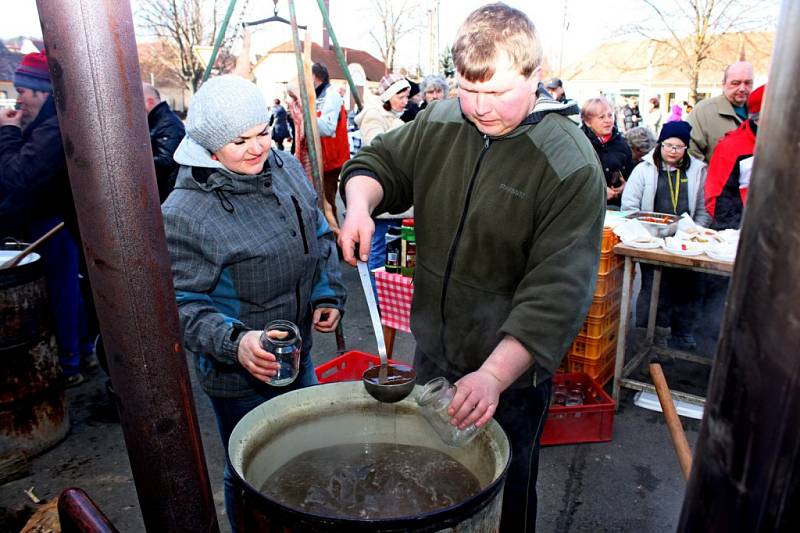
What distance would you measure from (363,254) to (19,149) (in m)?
→ 2.94

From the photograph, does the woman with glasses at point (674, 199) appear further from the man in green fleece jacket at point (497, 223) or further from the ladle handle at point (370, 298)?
the ladle handle at point (370, 298)

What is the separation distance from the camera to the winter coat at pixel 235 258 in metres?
2.02

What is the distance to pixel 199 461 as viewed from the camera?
118 centimetres

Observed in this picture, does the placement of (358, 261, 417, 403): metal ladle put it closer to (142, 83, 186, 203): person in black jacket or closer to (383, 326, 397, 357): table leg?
(383, 326, 397, 357): table leg

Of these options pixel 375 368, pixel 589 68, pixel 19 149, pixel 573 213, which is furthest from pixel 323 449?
pixel 589 68

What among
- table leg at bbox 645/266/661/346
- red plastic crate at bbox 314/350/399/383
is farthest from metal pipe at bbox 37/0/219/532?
table leg at bbox 645/266/661/346

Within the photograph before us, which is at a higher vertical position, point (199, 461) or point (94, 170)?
point (94, 170)

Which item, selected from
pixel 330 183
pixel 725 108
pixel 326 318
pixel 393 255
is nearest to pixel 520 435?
pixel 326 318

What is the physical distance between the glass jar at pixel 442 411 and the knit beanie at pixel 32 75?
10.9ft

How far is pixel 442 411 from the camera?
1675mm

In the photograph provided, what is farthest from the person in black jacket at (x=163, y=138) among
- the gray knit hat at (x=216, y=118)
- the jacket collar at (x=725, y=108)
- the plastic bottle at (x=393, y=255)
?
the jacket collar at (x=725, y=108)

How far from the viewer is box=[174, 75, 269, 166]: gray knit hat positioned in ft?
6.79

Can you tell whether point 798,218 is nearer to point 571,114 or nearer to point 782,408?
point 782,408

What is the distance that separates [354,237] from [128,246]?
35.2 inches
